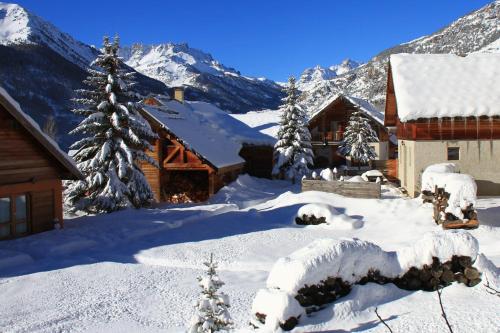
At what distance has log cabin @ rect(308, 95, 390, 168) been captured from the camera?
4069 centimetres

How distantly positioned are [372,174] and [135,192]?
1366 centimetres

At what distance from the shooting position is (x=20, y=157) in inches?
593

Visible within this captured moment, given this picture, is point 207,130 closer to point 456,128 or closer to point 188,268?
point 456,128

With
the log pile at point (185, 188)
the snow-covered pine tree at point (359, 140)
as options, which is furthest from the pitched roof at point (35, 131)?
the snow-covered pine tree at point (359, 140)

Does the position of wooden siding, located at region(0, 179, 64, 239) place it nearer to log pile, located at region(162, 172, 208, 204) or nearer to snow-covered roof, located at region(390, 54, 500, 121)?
log pile, located at region(162, 172, 208, 204)

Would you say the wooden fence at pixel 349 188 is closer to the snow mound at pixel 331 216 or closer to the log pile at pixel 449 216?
the snow mound at pixel 331 216

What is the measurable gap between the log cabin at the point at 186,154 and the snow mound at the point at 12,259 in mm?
13250

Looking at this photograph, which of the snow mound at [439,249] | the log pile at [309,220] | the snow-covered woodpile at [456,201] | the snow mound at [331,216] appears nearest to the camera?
the snow mound at [439,249]

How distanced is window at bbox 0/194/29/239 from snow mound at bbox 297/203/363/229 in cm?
979

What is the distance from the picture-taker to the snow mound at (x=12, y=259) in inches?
474

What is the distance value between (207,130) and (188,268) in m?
23.0

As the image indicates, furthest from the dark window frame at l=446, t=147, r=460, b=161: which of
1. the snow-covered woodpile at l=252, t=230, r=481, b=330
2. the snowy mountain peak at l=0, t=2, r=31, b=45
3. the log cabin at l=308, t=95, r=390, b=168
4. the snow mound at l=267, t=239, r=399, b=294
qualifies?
the snowy mountain peak at l=0, t=2, r=31, b=45

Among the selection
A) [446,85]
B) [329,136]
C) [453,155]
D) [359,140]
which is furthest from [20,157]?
[329,136]

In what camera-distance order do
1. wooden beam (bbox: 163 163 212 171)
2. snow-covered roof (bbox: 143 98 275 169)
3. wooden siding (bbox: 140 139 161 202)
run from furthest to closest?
wooden siding (bbox: 140 139 161 202) → snow-covered roof (bbox: 143 98 275 169) → wooden beam (bbox: 163 163 212 171)
